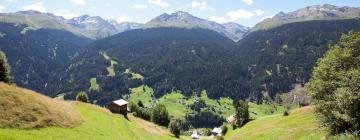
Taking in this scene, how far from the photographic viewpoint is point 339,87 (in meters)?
49.1

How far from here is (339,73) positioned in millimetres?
49031

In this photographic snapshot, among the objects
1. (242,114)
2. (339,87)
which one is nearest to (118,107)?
(339,87)

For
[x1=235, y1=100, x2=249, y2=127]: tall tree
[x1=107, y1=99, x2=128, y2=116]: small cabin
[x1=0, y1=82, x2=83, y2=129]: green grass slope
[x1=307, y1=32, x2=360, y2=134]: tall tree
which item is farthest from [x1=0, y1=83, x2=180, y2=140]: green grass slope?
[x1=235, y1=100, x2=249, y2=127]: tall tree

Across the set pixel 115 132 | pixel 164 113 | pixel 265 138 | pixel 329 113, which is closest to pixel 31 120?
pixel 115 132

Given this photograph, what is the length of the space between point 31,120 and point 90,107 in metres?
39.1

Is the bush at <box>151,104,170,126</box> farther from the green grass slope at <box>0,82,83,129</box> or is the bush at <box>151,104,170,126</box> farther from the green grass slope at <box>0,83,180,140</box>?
the green grass slope at <box>0,82,83,129</box>

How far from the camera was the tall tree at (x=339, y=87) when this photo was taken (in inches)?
1730

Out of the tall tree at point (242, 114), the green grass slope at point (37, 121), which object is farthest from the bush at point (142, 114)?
the green grass slope at point (37, 121)

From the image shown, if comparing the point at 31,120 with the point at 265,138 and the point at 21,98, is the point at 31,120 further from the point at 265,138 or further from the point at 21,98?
the point at 265,138

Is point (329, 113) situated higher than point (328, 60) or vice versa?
point (328, 60)

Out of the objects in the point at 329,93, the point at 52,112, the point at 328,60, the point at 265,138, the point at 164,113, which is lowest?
the point at 164,113

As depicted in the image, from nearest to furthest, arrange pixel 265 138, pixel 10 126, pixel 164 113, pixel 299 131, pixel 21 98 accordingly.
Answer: pixel 10 126, pixel 21 98, pixel 299 131, pixel 265 138, pixel 164 113

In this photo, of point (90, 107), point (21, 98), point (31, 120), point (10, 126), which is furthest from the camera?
point (90, 107)

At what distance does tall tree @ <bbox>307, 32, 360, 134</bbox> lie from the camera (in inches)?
1730
